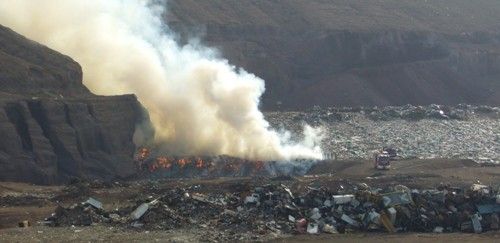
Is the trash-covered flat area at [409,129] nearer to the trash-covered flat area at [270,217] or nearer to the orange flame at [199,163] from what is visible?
the orange flame at [199,163]

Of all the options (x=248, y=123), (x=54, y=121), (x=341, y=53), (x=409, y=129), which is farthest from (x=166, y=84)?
(x=341, y=53)

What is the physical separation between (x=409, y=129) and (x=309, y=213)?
2811cm

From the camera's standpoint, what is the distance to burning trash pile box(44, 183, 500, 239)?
930 inches

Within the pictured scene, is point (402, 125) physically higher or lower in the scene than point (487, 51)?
lower

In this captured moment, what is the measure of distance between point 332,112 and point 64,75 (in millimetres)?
23018

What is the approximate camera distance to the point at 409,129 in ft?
168

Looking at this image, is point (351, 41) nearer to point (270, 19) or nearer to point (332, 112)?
point (270, 19)

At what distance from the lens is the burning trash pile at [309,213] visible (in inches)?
930

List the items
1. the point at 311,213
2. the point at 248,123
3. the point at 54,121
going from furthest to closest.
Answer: the point at 248,123 < the point at 54,121 < the point at 311,213

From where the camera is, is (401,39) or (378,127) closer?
(378,127)

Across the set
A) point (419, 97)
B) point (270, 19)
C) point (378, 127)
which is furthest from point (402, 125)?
point (270, 19)

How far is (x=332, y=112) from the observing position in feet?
184

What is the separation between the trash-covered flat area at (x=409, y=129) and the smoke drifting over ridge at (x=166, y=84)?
7.16ft

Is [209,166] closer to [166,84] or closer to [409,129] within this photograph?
[166,84]
